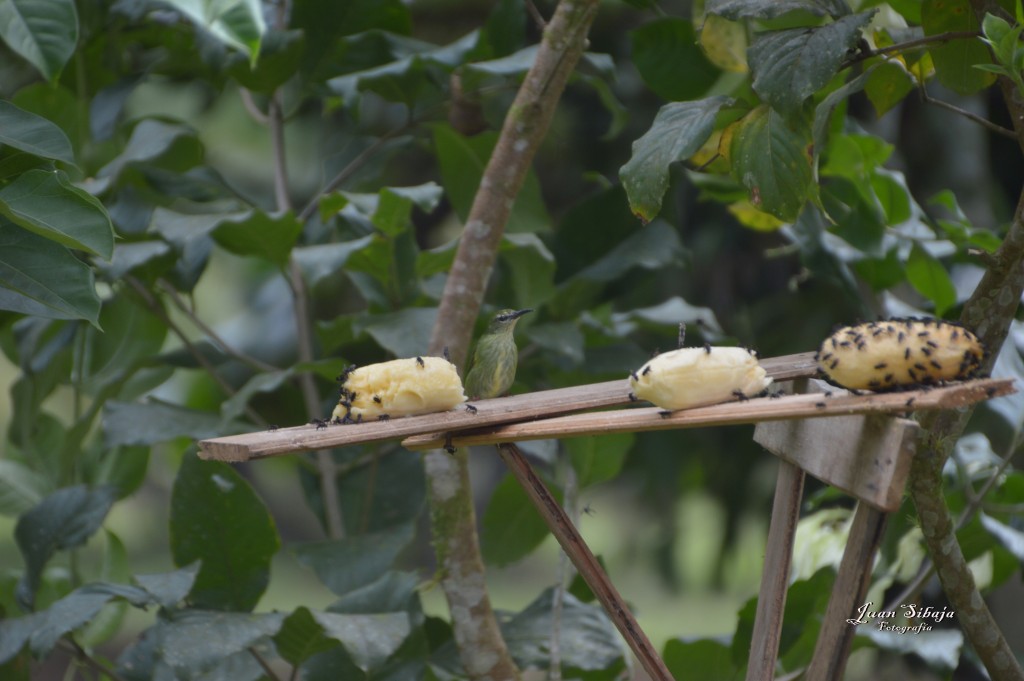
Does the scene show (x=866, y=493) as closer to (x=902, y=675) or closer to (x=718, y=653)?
(x=718, y=653)

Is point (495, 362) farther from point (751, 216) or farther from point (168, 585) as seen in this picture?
point (751, 216)

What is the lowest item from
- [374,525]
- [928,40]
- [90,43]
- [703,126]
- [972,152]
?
[374,525]

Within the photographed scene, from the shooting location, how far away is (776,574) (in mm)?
1417

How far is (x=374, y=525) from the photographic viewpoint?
2.54 metres

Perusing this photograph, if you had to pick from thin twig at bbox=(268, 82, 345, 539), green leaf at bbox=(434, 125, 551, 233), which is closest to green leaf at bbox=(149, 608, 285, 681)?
thin twig at bbox=(268, 82, 345, 539)

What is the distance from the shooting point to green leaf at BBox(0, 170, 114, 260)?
1.39 meters

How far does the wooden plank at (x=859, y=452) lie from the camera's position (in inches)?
41.0

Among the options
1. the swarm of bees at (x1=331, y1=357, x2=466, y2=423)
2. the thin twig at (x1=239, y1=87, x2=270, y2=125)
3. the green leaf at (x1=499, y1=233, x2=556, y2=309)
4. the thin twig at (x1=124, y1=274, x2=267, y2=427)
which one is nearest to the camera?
the swarm of bees at (x1=331, y1=357, x2=466, y2=423)

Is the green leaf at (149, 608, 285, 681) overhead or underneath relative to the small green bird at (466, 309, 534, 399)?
underneath

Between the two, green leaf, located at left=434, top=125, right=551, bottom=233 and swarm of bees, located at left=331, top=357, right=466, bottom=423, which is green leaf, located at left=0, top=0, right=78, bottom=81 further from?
green leaf, located at left=434, top=125, right=551, bottom=233

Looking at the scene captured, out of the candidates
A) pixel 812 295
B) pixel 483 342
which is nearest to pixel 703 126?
pixel 483 342

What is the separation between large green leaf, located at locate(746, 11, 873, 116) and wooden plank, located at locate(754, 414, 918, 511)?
494 mm

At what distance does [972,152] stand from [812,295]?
662 mm

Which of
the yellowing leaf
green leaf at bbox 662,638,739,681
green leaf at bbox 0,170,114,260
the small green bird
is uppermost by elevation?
green leaf at bbox 0,170,114,260
